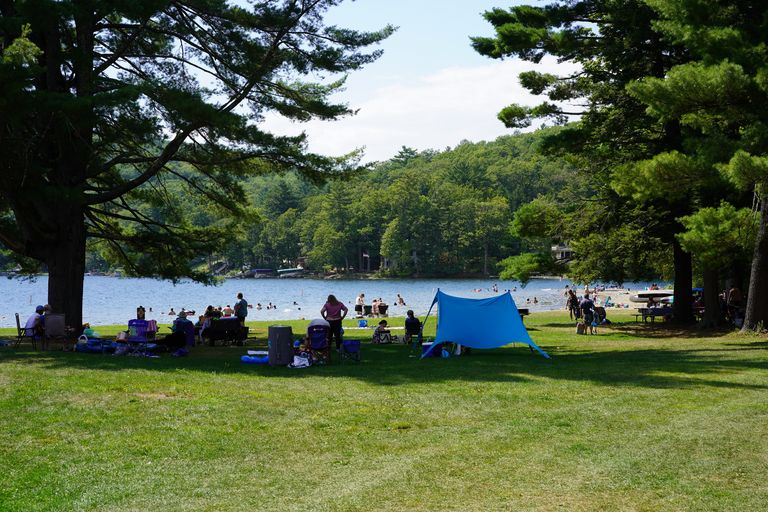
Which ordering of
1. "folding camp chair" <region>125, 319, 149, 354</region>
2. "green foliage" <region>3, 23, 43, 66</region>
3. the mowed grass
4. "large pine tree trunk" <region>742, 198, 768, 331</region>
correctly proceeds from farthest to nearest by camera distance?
"large pine tree trunk" <region>742, 198, 768, 331</region> < "folding camp chair" <region>125, 319, 149, 354</region> < "green foliage" <region>3, 23, 43, 66</region> < the mowed grass

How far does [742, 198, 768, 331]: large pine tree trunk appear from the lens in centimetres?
1891

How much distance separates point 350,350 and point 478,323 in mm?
2981

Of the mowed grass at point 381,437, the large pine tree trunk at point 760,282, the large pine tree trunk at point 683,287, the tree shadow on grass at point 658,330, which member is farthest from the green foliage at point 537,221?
the mowed grass at point 381,437

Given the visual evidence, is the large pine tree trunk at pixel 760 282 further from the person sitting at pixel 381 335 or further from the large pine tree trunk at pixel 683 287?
the person sitting at pixel 381 335

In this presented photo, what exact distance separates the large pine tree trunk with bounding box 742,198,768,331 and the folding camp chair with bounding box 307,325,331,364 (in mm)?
10809

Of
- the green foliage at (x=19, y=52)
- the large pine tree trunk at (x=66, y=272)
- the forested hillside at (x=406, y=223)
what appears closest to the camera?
the green foliage at (x=19, y=52)

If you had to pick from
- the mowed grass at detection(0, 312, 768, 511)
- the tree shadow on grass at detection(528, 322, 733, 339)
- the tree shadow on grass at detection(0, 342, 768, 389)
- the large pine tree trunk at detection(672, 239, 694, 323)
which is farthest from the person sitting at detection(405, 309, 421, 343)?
the large pine tree trunk at detection(672, 239, 694, 323)

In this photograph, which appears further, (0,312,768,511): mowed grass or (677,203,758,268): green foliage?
(677,203,758,268): green foliage

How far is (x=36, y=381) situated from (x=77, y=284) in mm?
9307

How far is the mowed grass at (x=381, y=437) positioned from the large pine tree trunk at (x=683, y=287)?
12794mm

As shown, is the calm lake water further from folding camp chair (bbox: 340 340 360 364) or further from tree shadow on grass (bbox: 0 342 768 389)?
folding camp chair (bbox: 340 340 360 364)

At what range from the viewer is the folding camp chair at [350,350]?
618 inches

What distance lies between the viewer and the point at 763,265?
63.1ft

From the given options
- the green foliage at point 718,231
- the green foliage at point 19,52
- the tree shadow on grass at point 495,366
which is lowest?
the tree shadow on grass at point 495,366
